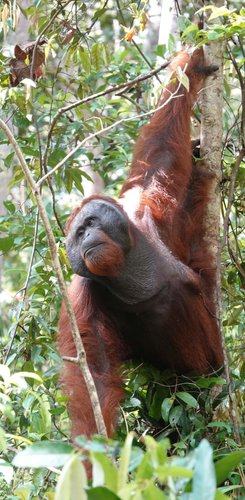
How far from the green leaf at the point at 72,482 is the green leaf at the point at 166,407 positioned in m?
2.43

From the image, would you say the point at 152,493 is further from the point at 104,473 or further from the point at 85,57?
the point at 85,57

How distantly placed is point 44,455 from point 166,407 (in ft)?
7.70

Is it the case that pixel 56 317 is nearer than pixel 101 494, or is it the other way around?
pixel 101 494

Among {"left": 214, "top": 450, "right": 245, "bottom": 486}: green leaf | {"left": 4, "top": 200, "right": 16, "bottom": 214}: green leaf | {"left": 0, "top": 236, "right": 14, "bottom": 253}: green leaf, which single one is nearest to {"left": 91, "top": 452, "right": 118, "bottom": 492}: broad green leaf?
{"left": 214, "top": 450, "right": 245, "bottom": 486}: green leaf

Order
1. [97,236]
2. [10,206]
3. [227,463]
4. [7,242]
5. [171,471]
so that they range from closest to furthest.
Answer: [171,471] < [227,463] < [97,236] < [7,242] < [10,206]

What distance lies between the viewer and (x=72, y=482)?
2156 mm

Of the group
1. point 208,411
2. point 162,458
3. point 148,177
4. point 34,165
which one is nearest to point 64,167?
point 34,165

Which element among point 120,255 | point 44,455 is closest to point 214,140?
point 120,255

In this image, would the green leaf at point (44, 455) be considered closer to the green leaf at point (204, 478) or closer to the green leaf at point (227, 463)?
the green leaf at point (204, 478)

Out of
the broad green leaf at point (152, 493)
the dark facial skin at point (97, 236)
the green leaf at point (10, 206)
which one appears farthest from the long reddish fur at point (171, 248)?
the broad green leaf at point (152, 493)

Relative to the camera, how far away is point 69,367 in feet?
15.8

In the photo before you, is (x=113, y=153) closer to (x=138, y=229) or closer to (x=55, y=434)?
(x=138, y=229)

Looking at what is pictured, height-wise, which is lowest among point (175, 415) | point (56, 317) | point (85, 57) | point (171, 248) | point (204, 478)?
point (175, 415)

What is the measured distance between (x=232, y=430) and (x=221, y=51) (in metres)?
2.39
